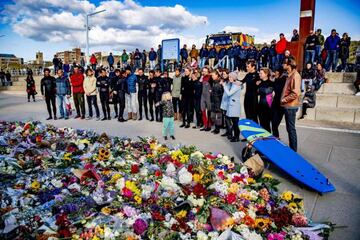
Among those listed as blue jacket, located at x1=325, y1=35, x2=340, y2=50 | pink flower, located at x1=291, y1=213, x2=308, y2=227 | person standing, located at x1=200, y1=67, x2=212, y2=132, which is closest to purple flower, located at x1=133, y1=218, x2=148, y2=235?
pink flower, located at x1=291, y1=213, x2=308, y2=227

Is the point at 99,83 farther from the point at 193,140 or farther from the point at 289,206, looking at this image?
the point at 289,206

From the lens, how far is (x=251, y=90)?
7.08 metres

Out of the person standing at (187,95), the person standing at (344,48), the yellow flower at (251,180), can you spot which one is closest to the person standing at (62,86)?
the person standing at (187,95)

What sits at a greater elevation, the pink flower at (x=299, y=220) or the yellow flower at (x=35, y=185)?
the yellow flower at (x=35, y=185)

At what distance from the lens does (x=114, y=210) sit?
3393 millimetres

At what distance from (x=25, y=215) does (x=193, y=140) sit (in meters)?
4.72

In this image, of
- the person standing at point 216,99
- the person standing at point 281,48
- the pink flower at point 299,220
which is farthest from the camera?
the person standing at point 281,48

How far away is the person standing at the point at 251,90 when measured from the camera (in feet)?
22.6

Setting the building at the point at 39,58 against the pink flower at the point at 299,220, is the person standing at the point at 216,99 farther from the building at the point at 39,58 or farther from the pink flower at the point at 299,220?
the building at the point at 39,58

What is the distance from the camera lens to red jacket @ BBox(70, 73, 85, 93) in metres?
10.3

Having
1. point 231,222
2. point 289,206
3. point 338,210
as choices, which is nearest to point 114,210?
point 231,222

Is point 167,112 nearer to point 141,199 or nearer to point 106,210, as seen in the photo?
point 141,199

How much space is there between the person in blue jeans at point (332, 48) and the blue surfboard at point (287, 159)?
355 inches

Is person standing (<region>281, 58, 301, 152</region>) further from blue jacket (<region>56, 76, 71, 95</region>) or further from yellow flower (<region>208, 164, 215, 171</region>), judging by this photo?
blue jacket (<region>56, 76, 71, 95</region>)
